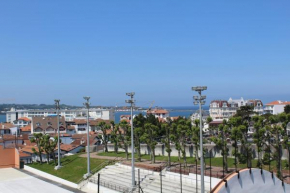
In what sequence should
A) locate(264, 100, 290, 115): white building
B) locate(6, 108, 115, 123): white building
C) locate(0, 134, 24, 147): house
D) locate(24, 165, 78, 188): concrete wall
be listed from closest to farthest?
locate(24, 165, 78, 188): concrete wall
locate(0, 134, 24, 147): house
locate(264, 100, 290, 115): white building
locate(6, 108, 115, 123): white building

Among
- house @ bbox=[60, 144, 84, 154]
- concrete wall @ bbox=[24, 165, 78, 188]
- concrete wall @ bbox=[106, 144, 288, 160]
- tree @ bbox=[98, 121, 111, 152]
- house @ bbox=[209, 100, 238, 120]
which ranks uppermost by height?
house @ bbox=[209, 100, 238, 120]

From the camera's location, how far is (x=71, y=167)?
41.8 metres

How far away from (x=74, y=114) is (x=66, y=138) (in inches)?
3354

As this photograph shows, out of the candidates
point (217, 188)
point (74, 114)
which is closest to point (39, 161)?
point (217, 188)

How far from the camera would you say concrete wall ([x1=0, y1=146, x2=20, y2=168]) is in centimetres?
4869

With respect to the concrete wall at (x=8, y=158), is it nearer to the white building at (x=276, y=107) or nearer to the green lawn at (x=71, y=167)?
the green lawn at (x=71, y=167)

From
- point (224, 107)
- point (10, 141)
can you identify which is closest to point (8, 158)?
point (10, 141)

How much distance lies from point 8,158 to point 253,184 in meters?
34.8

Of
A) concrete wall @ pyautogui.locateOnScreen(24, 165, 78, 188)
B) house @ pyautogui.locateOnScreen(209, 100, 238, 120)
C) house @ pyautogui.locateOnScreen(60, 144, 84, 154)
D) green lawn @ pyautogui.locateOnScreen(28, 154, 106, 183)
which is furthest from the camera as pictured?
house @ pyautogui.locateOnScreen(209, 100, 238, 120)

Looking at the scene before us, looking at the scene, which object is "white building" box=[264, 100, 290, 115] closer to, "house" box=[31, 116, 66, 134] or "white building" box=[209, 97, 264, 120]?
"white building" box=[209, 97, 264, 120]

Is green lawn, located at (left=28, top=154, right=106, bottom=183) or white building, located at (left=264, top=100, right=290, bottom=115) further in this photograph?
white building, located at (left=264, top=100, right=290, bottom=115)

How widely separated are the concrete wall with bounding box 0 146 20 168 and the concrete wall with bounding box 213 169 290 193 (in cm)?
3312

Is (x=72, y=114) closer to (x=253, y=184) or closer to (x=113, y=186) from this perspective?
(x=113, y=186)

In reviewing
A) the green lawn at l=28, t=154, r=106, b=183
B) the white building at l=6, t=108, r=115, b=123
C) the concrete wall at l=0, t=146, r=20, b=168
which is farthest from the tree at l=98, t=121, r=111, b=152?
the white building at l=6, t=108, r=115, b=123
